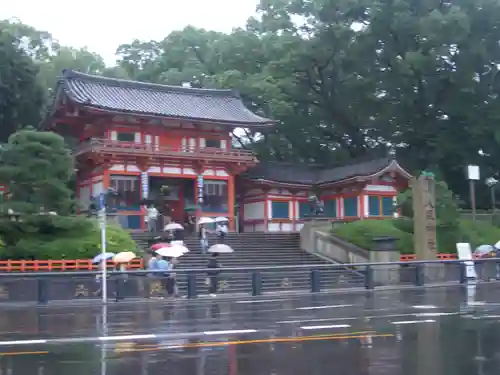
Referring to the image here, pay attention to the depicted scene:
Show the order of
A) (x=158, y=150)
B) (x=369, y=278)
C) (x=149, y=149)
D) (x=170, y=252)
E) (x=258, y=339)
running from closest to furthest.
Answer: (x=258, y=339) → (x=170, y=252) → (x=369, y=278) → (x=149, y=149) → (x=158, y=150)

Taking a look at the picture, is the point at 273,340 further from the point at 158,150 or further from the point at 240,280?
the point at 158,150

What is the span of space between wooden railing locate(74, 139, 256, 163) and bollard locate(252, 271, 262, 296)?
16484mm

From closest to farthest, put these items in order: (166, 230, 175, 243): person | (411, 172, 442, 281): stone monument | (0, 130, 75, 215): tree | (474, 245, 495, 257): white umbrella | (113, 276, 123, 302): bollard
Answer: (113, 276, 123, 302): bollard < (0, 130, 75, 215): tree < (411, 172, 442, 281): stone monument < (474, 245, 495, 257): white umbrella < (166, 230, 175, 243): person

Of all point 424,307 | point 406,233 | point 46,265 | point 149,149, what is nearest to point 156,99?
point 149,149

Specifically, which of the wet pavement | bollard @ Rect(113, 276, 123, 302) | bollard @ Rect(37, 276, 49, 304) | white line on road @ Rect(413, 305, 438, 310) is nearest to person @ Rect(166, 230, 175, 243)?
bollard @ Rect(113, 276, 123, 302)

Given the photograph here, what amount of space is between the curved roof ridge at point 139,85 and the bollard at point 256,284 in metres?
21.3

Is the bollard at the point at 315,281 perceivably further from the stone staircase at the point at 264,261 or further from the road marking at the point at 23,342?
the road marking at the point at 23,342

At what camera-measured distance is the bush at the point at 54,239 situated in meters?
27.2

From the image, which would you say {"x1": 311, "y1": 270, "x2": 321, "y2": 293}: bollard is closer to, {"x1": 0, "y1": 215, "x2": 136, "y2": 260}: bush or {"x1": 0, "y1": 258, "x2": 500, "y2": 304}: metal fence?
{"x1": 0, "y1": 258, "x2": 500, "y2": 304}: metal fence

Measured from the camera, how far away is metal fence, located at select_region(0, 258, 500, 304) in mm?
20562

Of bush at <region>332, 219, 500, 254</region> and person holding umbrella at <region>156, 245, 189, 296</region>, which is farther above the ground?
bush at <region>332, 219, 500, 254</region>

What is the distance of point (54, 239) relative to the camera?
2809cm

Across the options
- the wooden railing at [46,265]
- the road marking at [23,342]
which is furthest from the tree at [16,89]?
the road marking at [23,342]

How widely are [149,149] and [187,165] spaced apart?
9.35 feet
